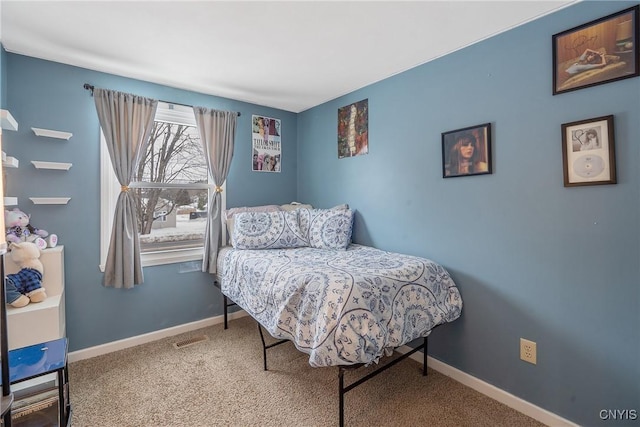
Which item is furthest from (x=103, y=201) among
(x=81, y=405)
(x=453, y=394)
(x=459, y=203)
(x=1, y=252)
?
(x=453, y=394)

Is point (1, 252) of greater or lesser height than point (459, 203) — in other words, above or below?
below

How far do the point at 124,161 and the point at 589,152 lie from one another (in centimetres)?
312

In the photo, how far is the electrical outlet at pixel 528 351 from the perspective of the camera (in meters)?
1.75

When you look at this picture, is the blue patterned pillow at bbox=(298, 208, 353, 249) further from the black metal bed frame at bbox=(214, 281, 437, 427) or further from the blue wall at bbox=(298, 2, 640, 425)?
the black metal bed frame at bbox=(214, 281, 437, 427)

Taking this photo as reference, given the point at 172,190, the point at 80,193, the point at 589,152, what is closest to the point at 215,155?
the point at 172,190

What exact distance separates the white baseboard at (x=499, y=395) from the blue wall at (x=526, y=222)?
0.04m

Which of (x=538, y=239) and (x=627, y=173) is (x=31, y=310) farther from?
(x=627, y=173)

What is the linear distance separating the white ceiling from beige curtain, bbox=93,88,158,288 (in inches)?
10.5

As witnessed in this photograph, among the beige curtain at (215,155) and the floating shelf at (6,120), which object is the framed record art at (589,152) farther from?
the floating shelf at (6,120)

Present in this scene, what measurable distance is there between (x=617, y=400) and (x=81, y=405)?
9.73 feet

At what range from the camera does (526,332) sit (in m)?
1.79

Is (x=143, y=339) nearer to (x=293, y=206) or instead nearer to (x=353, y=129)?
(x=293, y=206)

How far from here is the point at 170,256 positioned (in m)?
2.78

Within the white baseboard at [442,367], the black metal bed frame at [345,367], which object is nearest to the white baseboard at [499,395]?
the white baseboard at [442,367]
